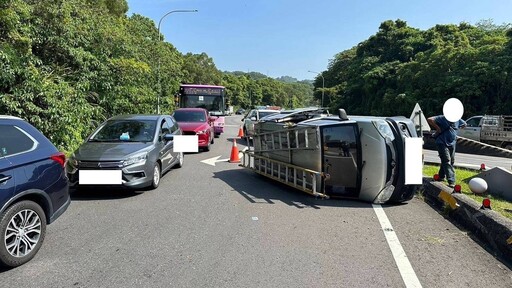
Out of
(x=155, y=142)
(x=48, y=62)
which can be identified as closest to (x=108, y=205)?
(x=155, y=142)

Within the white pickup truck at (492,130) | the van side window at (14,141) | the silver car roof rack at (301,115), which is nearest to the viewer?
the van side window at (14,141)

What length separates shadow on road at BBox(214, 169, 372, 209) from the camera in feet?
20.8

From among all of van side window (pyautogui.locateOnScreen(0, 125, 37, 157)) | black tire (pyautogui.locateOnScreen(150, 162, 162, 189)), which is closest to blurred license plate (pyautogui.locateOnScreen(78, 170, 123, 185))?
black tire (pyautogui.locateOnScreen(150, 162, 162, 189))

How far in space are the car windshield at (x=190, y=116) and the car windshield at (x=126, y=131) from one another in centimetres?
593

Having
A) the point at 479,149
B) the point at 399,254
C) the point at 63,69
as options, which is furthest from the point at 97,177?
the point at 479,149

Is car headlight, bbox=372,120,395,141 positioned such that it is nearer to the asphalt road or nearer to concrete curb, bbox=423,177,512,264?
the asphalt road

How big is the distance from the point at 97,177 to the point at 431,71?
28919 mm

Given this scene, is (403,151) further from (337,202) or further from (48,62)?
(48,62)

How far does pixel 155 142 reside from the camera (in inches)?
296

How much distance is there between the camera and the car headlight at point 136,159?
6.41 m

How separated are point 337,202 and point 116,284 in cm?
413

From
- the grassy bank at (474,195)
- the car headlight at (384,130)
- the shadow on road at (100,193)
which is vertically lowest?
the grassy bank at (474,195)

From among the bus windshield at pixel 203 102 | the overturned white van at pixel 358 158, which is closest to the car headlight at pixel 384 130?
the overturned white van at pixel 358 158

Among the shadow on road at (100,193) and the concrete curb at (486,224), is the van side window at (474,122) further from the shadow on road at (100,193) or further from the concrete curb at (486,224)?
the shadow on road at (100,193)
